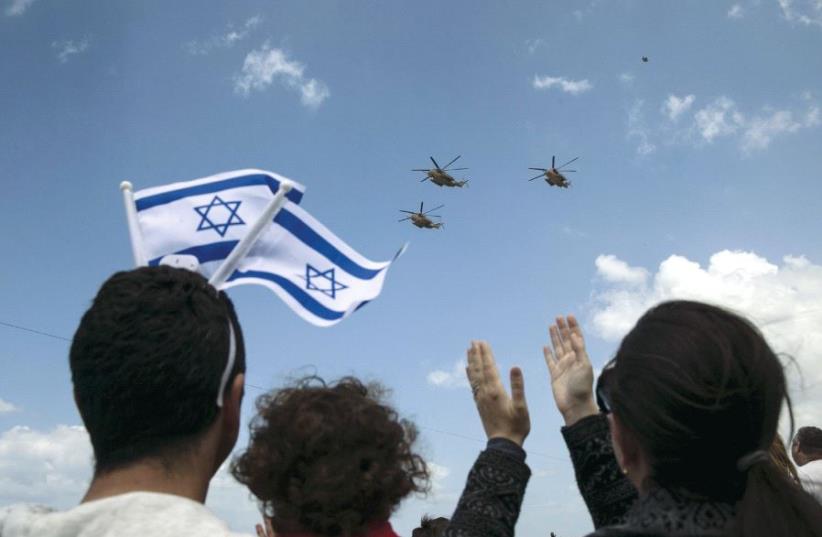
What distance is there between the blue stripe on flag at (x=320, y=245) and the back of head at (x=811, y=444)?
19.0 feet

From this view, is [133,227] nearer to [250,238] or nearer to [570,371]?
[250,238]

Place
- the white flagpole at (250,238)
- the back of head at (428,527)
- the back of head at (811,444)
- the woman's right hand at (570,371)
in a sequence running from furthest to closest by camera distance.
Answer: the back of head at (811,444) < the back of head at (428,527) < the white flagpole at (250,238) < the woman's right hand at (570,371)

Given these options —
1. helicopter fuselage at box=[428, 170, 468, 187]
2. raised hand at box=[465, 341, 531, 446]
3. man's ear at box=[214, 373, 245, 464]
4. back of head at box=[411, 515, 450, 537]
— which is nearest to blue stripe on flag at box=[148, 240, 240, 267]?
raised hand at box=[465, 341, 531, 446]

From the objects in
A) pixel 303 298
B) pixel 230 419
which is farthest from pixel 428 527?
pixel 230 419

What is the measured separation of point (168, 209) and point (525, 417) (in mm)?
1805

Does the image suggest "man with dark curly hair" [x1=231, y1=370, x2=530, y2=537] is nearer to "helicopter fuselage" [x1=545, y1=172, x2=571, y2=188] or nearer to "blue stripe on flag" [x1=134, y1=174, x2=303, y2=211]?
"blue stripe on flag" [x1=134, y1=174, x2=303, y2=211]

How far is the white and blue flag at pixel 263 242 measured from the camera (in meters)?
3.33

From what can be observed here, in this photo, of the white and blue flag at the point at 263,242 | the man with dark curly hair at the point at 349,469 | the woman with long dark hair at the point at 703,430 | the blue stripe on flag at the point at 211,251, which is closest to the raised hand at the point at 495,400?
the man with dark curly hair at the point at 349,469

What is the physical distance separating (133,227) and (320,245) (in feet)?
2.72

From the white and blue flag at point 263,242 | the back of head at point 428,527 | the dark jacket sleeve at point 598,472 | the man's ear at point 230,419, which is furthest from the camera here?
the back of head at point 428,527

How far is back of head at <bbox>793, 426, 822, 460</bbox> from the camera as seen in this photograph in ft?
24.7

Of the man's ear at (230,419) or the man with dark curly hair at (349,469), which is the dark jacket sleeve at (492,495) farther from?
the man's ear at (230,419)

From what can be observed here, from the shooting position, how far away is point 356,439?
2.45m

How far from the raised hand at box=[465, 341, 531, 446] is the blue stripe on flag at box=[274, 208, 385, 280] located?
85cm
